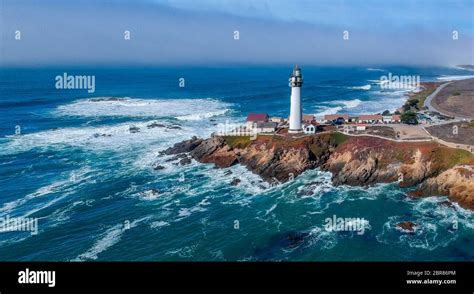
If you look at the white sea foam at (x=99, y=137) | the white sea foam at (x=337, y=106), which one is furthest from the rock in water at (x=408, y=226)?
the white sea foam at (x=337, y=106)

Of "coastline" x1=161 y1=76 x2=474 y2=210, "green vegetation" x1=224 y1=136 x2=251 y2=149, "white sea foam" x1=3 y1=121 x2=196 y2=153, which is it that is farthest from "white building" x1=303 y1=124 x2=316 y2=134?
"white sea foam" x1=3 y1=121 x2=196 y2=153

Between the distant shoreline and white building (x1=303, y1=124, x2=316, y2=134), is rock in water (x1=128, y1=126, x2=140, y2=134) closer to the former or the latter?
white building (x1=303, y1=124, x2=316, y2=134)

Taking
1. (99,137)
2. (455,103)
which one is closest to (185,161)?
(99,137)

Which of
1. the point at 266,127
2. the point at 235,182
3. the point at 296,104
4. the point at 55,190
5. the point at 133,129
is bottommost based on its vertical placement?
the point at 55,190

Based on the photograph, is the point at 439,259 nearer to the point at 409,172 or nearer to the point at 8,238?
the point at 409,172

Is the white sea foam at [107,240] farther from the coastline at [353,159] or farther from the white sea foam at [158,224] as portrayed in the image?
the coastline at [353,159]

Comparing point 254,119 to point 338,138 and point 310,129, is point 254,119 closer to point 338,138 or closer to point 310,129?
point 310,129
